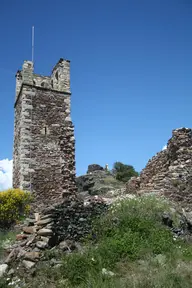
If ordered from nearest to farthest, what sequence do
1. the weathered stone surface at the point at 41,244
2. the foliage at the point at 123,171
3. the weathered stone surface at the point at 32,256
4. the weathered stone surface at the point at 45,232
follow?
the weathered stone surface at the point at 32,256 < the weathered stone surface at the point at 41,244 < the weathered stone surface at the point at 45,232 < the foliage at the point at 123,171

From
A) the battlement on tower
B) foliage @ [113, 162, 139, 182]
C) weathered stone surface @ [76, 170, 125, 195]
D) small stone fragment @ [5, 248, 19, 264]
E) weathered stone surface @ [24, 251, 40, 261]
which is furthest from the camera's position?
foliage @ [113, 162, 139, 182]

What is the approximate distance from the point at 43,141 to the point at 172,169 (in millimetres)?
7201

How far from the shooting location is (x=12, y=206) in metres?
12.9

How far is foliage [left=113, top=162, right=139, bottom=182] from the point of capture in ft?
109

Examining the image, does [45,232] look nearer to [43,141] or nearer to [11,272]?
[11,272]

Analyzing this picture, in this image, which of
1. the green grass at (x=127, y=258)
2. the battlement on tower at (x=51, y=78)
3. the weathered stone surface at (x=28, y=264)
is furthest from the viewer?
the battlement on tower at (x=51, y=78)

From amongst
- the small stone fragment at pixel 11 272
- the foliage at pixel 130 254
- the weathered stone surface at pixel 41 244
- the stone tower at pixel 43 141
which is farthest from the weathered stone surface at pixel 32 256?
the stone tower at pixel 43 141

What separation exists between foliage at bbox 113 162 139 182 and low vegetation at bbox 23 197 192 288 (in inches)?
966

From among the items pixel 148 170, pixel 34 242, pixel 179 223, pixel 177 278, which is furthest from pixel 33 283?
pixel 148 170

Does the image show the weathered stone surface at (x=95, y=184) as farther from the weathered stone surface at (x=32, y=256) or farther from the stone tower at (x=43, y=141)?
the weathered stone surface at (x=32, y=256)

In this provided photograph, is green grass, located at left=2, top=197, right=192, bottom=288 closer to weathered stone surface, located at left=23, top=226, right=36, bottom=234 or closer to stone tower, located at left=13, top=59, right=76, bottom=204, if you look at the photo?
weathered stone surface, located at left=23, top=226, right=36, bottom=234

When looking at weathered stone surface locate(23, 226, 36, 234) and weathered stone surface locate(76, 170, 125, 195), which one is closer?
weathered stone surface locate(23, 226, 36, 234)

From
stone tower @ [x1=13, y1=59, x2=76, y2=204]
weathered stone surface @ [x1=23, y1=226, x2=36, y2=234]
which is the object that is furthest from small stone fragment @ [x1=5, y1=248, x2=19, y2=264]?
stone tower @ [x1=13, y1=59, x2=76, y2=204]

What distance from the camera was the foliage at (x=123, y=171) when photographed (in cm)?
3325
